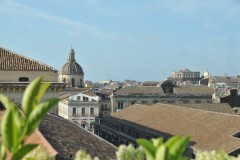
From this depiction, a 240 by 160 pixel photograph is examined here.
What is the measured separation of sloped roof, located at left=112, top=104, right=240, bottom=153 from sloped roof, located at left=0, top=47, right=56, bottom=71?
9576mm

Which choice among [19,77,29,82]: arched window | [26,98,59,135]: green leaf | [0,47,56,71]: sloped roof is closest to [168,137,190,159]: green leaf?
[26,98,59,135]: green leaf

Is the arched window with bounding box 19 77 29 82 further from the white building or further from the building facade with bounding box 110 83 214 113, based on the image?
the building facade with bounding box 110 83 214 113

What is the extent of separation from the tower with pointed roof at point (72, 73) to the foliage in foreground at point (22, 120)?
93082 mm

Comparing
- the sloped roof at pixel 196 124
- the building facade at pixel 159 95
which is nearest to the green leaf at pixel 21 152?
the sloped roof at pixel 196 124

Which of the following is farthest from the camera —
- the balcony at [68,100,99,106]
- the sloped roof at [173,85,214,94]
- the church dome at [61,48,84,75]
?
the church dome at [61,48,84,75]

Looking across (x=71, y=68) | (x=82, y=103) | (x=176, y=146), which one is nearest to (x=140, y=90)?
(x=82, y=103)

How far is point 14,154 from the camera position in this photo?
2656 millimetres

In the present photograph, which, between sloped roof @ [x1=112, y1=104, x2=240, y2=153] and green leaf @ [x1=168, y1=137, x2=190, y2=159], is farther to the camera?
sloped roof @ [x1=112, y1=104, x2=240, y2=153]

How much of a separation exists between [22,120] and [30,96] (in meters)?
0.15

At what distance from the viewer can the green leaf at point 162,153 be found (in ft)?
7.88

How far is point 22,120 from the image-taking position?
8.48 ft

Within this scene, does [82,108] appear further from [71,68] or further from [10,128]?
[10,128]

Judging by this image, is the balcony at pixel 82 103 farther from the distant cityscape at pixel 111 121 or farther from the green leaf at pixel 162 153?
the green leaf at pixel 162 153

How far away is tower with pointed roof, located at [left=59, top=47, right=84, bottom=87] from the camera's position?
317 ft
